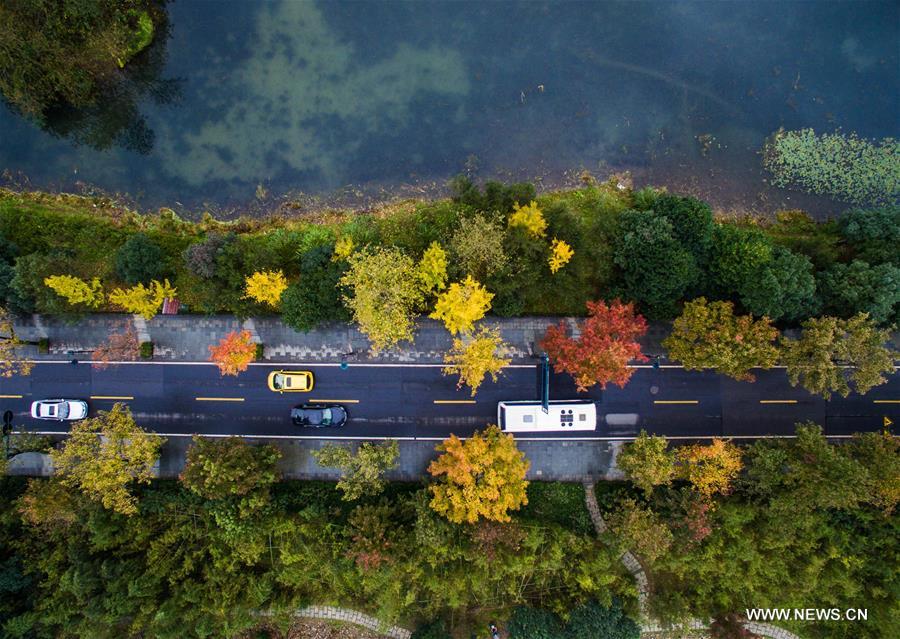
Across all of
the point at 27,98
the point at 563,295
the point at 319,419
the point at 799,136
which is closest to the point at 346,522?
the point at 319,419

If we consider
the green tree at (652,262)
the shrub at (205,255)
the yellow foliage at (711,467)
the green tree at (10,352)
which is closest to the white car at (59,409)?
the green tree at (10,352)

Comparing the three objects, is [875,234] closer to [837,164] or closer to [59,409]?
[837,164]

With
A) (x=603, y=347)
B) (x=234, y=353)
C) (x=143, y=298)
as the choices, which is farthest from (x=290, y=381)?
(x=603, y=347)

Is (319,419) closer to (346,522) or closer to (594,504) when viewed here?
(346,522)

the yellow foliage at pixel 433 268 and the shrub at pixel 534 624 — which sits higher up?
the yellow foliage at pixel 433 268

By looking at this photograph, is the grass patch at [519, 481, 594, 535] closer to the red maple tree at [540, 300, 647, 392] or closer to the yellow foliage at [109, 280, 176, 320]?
the red maple tree at [540, 300, 647, 392]

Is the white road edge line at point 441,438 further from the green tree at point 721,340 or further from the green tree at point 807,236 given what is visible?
the green tree at point 807,236
